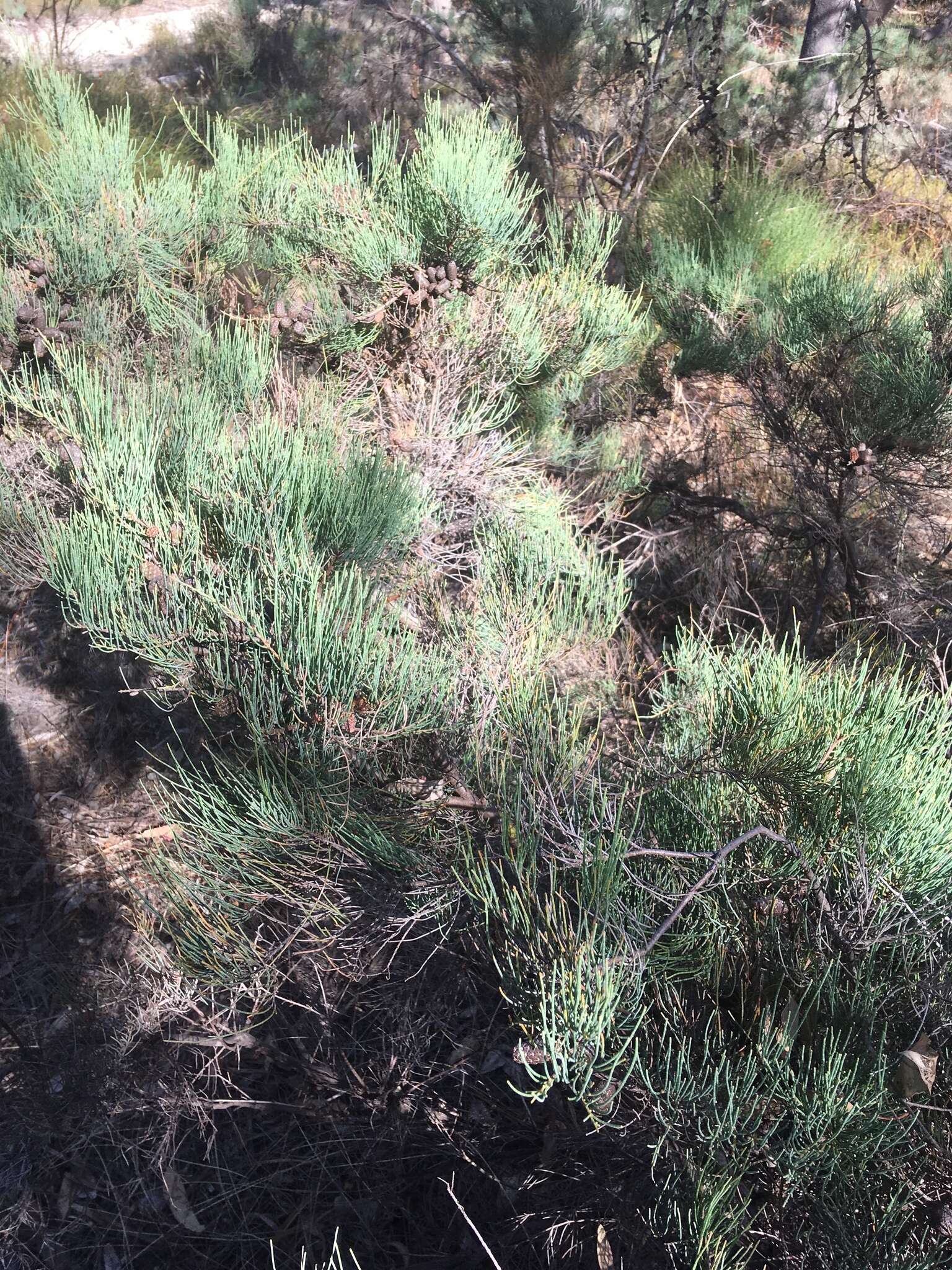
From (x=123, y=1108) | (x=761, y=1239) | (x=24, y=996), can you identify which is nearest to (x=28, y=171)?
(x=24, y=996)

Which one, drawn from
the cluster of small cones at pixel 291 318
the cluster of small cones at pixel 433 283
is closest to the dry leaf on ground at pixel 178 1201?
the cluster of small cones at pixel 291 318

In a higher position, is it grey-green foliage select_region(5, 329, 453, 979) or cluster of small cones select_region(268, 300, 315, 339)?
cluster of small cones select_region(268, 300, 315, 339)

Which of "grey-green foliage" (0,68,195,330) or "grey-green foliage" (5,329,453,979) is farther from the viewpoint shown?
"grey-green foliage" (0,68,195,330)

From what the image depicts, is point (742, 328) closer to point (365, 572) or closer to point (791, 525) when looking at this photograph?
point (791, 525)

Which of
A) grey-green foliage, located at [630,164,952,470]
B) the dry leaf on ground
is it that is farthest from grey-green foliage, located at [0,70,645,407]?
the dry leaf on ground

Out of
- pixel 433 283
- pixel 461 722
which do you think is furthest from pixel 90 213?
pixel 461 722

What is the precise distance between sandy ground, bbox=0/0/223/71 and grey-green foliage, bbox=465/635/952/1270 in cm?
754

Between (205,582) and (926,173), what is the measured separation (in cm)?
532

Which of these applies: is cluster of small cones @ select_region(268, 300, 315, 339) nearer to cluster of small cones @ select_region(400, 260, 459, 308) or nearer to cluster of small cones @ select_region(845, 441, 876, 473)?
cluster of small cones @ select_region(400, 260, 459, 308)

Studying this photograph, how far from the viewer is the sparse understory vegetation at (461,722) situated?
117 centimetres

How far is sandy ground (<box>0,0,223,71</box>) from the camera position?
7.21 metres

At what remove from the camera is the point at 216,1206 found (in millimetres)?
1802

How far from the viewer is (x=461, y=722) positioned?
1576mm

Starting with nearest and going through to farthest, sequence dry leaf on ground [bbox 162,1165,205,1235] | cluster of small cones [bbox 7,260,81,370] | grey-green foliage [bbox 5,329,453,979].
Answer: grey-green foliage [bbox 5,329,453,979] → dry leaf on ground [bbox 162,1165,205,1235] → cluster of small cones [bbox 7,260,81,370]
